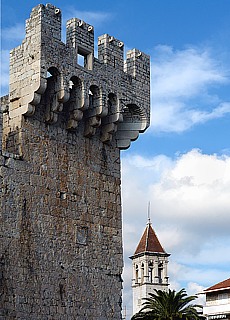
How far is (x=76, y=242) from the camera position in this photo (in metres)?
18.2

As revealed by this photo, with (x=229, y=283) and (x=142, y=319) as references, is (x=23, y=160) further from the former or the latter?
(x=229, y=283)

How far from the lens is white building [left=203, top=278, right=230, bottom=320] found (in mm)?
39500

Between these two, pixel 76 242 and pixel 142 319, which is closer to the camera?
pixel 76 242

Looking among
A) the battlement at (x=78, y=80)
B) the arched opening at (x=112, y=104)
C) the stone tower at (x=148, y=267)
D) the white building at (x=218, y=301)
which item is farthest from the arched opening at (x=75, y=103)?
Result: the stone tower at (x=148, y=267)

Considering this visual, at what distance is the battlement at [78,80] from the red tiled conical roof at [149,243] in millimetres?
43073

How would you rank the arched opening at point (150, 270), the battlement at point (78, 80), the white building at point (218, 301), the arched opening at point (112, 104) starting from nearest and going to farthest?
the battlement at point (78, 80), the arched opening at point (112, 104), the white building at point (218, 301), the arched opening at point (150, 270)

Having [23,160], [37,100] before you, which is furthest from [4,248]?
[37,100]

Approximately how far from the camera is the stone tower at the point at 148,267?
2459 inches

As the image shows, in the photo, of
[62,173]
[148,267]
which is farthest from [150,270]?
[62,173]

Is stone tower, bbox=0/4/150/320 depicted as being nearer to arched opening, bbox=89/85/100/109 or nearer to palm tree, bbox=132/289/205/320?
arched opening, bbox=89/85/100/109

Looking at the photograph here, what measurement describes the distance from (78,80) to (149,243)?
45844mm

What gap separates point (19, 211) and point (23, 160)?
1.33 metres

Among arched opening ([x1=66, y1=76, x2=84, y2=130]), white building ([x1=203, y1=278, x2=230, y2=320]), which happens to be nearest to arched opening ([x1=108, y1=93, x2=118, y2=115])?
arched opening ([x1=66, y1=76, x2=84, y2=130])

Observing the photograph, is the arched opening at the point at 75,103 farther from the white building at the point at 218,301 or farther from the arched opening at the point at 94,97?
the white building at the point at 218,301
